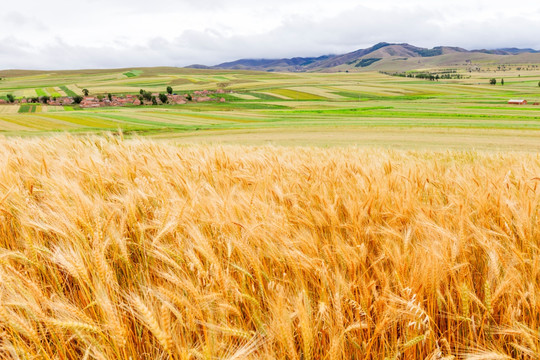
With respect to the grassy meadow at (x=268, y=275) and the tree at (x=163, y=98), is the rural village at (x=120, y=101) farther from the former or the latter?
the grassy meadow at (x=268, y=275)

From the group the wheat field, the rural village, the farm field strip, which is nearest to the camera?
the wheat field

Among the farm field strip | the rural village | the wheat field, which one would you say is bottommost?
the wheat field

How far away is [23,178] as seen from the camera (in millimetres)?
2674

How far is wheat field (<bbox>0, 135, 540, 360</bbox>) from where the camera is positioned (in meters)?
1.07

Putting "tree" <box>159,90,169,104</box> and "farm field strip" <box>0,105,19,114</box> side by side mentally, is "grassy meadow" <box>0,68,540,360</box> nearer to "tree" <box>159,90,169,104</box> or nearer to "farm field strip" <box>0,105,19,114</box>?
"farm field strip" <box>0,105,19,114</box>

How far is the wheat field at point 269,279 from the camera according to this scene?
3.52 ft

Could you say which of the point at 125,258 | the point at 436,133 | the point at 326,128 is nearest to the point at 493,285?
the point at 125,258

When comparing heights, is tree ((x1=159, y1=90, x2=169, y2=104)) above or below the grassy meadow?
above

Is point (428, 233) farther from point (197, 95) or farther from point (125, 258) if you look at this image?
point (197, 95)

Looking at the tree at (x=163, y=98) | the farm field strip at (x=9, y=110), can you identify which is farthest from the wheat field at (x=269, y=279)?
the tree at (x=163, y=98)

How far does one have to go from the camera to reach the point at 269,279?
140 centimetres

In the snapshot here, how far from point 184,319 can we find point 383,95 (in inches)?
2819

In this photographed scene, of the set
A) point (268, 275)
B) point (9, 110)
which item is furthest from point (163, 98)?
point (268, 275)


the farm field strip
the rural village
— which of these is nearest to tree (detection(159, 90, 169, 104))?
the rural village
